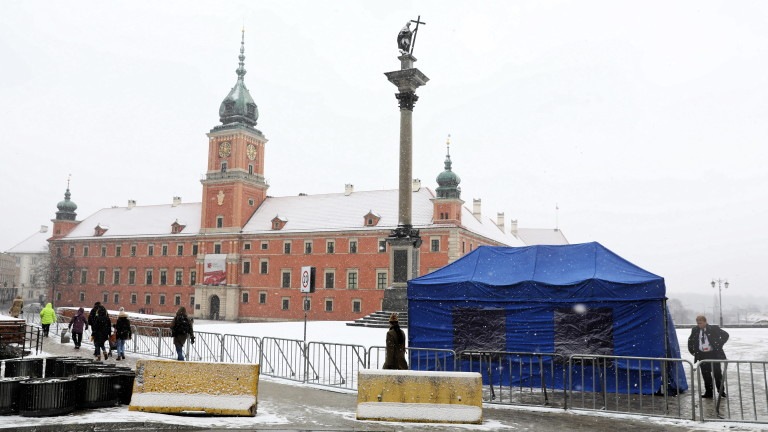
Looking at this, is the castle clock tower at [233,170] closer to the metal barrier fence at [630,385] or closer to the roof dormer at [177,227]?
the roof dormer at [177,227]

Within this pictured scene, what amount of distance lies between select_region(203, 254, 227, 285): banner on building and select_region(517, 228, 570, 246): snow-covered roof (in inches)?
1480

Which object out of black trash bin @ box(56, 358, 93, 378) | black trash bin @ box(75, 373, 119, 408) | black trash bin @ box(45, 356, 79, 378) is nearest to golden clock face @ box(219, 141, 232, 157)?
black trash bin @ box(45, 356, 79, 378)

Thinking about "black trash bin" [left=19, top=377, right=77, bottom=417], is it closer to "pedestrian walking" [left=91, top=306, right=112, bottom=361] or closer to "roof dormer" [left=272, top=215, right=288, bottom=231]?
"pedestrian walking" [left=91, top=306, right=112, bottom=361]

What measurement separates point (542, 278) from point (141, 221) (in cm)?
6408

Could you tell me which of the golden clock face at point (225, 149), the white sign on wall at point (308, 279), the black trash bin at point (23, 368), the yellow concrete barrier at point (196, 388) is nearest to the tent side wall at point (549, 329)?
the white sign on wall at point (308, 279)

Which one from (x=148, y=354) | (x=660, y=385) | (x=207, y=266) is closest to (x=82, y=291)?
(x=207, y=266)

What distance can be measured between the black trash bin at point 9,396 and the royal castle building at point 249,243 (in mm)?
41423

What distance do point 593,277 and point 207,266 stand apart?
173 feet

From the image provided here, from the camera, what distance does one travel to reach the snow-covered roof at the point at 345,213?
2121 inches

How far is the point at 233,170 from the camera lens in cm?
6119

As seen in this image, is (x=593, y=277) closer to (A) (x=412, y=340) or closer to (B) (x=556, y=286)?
(B) (x=556, y=286)

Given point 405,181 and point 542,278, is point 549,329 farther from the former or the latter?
point 405,181

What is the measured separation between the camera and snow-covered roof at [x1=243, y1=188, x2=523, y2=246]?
53.9 metres

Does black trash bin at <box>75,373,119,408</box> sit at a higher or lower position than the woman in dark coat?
lower
